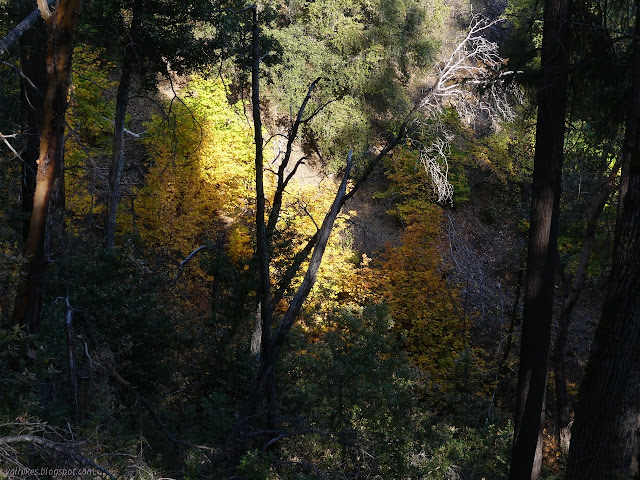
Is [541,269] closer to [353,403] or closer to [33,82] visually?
[353,403]

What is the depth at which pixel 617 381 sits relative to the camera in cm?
450

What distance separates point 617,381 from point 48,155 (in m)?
5.57

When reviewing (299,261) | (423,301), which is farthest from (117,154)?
(423,301)

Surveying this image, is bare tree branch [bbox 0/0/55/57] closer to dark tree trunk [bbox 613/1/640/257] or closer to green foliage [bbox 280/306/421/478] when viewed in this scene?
green foliage [bbox 280/306/421/478]

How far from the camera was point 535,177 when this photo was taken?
23.5 feet

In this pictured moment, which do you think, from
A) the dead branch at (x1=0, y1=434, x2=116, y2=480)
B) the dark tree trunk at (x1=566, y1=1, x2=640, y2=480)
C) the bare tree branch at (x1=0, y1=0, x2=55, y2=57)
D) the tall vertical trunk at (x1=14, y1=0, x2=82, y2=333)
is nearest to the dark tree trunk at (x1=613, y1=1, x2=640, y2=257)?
the dark tree trunk at (x1=566, y1=1, x2=640, y2=480)

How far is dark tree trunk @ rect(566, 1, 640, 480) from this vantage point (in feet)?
14.6

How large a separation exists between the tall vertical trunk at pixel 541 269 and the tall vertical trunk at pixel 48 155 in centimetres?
535

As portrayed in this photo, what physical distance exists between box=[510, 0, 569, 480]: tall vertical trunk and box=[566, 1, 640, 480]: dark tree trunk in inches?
84.0

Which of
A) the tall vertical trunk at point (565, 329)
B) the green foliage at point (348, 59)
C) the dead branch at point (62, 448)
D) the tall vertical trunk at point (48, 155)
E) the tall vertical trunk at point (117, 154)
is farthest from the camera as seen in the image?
the green foliage at point (348, 59)

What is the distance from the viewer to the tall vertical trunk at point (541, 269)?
684 cm

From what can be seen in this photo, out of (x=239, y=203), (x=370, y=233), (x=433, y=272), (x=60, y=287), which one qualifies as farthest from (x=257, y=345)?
(x=370, y=233)

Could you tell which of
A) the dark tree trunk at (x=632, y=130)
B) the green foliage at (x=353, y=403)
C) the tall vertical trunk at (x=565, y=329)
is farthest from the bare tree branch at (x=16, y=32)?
the tall vertical trunk at (x=565, y=329)

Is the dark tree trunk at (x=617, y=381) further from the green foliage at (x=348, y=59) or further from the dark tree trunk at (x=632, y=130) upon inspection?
the green foliage at (x=348, y=59)
